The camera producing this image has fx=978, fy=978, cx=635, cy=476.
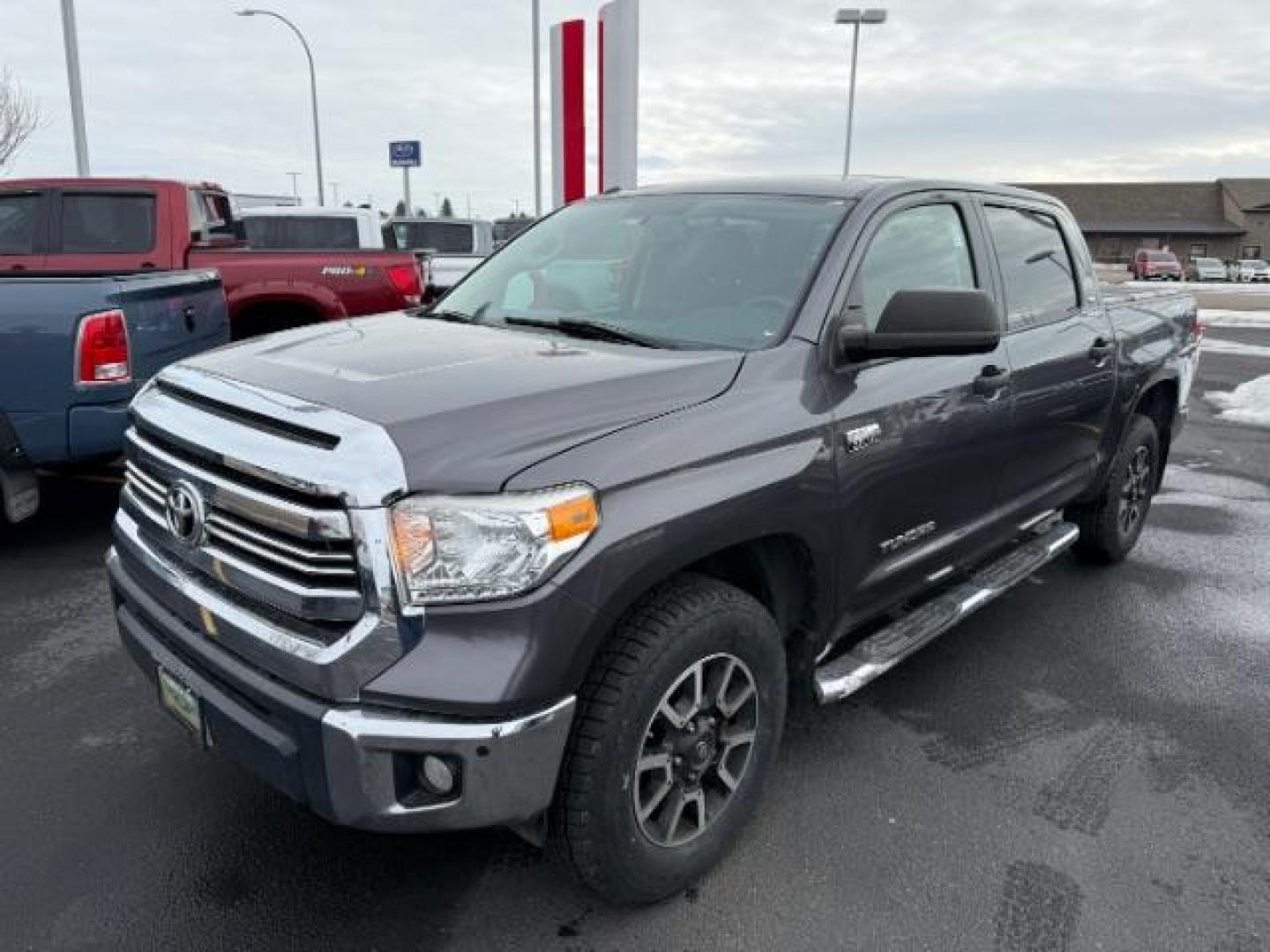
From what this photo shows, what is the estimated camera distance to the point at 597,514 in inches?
83.9

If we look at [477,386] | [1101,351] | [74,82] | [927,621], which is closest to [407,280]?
[1101,351]

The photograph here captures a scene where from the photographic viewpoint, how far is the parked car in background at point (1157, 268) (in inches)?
1753

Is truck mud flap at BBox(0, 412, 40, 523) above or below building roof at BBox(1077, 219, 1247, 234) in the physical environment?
below

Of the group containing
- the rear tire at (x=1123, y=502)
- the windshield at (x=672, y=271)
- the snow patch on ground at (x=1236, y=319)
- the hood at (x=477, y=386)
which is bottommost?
the snow patch on ground at (x=1236, y=319)

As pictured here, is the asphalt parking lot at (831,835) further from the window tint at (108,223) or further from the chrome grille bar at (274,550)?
the window tint at (108,223)

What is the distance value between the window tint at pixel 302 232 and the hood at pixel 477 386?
9.90 metres

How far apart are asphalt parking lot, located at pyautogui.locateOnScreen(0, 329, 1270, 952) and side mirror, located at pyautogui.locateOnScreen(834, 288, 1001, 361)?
1.41 m

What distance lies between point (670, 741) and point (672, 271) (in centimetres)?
159

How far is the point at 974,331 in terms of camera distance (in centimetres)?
277

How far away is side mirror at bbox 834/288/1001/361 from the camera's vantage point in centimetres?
272

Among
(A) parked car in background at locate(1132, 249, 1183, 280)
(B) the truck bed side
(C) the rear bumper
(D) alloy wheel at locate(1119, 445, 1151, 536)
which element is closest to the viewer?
(B) the truck bed side

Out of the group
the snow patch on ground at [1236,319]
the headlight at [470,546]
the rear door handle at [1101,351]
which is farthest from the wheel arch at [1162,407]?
the snow patch on ground at [1236,319]

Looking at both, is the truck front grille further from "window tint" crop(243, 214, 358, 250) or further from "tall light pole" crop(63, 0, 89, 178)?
"tall light pole" crop(63, 0, 89, 178)

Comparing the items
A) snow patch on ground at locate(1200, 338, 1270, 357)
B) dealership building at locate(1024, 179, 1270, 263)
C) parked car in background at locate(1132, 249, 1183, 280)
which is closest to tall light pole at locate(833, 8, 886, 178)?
snow patch on ground at locate(1200, 338, 1270, 357)
